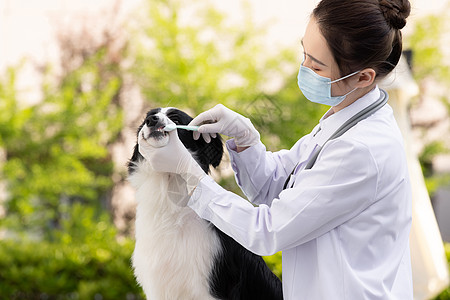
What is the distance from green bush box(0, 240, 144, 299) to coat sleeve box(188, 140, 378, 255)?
341 centimetres

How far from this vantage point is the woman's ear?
1.73 m

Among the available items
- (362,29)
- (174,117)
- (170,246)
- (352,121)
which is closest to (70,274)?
(170,246)

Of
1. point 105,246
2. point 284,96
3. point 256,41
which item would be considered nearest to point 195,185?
point 105,246

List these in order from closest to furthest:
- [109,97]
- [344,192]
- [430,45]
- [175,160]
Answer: [344,192], [175,160], [109,97], [430,45]

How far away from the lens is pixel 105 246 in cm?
525

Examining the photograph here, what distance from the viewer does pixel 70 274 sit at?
5062mm

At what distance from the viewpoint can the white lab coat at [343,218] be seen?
1.62 meters

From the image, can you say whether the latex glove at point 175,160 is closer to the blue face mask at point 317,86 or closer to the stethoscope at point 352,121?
the stethoscope at point 352,121

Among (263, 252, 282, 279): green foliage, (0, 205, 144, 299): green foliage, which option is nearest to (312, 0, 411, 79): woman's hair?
(263, 252, 282, 279): green foliage

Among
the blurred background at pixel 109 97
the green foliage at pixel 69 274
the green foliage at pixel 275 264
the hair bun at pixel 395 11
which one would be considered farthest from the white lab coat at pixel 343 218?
the green foliage at pixel 69 274

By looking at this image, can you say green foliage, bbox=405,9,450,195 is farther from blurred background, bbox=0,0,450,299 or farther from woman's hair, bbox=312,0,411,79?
woman's hair, bbox=312,0,411,79

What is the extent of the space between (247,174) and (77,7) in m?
9.53

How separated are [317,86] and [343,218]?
1.64ft

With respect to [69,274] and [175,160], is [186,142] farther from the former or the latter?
[69,274]
